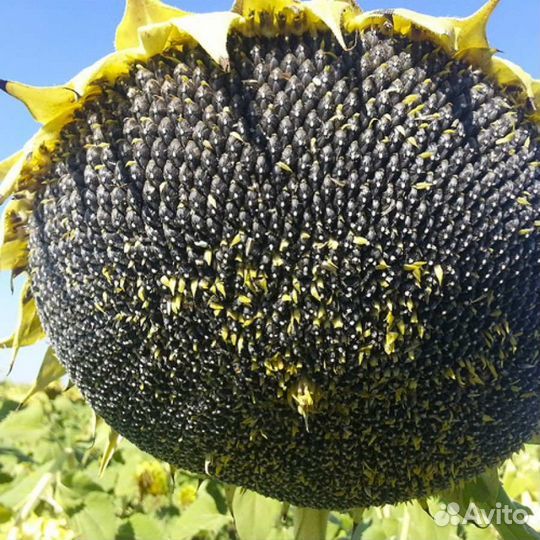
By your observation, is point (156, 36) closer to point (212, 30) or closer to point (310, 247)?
point (212, 30)

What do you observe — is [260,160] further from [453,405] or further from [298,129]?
[453,405]

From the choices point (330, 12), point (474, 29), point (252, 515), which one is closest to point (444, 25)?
point (474, 29)

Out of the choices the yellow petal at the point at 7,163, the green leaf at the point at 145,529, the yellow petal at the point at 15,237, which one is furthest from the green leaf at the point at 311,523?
the green leaf at the point at 145,529

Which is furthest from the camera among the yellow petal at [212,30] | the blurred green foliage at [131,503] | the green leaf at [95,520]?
the green leaf at [95,520]

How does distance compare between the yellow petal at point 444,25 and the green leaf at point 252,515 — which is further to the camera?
the green leaf at point 252,515

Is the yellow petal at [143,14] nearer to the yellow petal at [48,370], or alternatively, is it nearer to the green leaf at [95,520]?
the yellow petal at [48,370]

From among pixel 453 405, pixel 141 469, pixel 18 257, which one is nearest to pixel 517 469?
pixel 141 469

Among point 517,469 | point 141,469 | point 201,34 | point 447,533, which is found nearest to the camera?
point 201,34

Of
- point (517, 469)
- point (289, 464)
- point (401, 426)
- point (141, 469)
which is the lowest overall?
point (141, 469)
